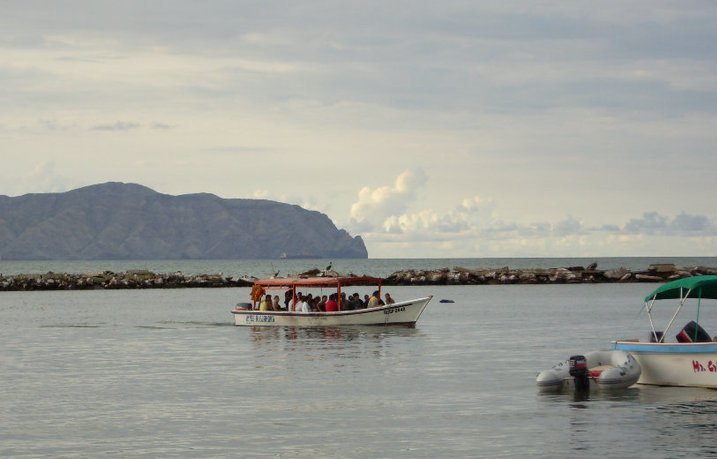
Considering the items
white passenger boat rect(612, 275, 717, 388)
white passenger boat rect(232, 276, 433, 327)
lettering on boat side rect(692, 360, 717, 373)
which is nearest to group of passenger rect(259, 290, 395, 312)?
white passenger boat rect(232, 276, 433, 327)

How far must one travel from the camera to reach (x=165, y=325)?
220 feet

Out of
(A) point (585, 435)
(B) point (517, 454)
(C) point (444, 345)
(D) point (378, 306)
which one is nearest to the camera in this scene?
(B) point (517, 454)

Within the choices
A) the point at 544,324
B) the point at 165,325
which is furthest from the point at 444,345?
the point at 165,325

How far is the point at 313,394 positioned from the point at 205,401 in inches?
126

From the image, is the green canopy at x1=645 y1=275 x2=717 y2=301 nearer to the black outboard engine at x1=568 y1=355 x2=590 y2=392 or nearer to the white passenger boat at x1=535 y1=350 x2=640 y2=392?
the white passenger boat at x1=535 y1=350 x2=640 y2=392

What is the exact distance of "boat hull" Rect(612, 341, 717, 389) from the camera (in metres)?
31.3

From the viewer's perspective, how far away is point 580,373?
32031 millimetres

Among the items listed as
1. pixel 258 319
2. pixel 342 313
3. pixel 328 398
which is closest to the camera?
pixel 328 398

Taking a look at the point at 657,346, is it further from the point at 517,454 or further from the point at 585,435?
the point at 517,454

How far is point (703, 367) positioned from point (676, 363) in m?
0.81

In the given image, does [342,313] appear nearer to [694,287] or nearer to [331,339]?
[331,339]

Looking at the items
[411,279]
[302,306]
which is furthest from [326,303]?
[411,279]

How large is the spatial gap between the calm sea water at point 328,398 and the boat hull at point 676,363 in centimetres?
46

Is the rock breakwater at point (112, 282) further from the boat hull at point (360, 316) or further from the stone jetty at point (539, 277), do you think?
the boat hull at point (360, 316)
